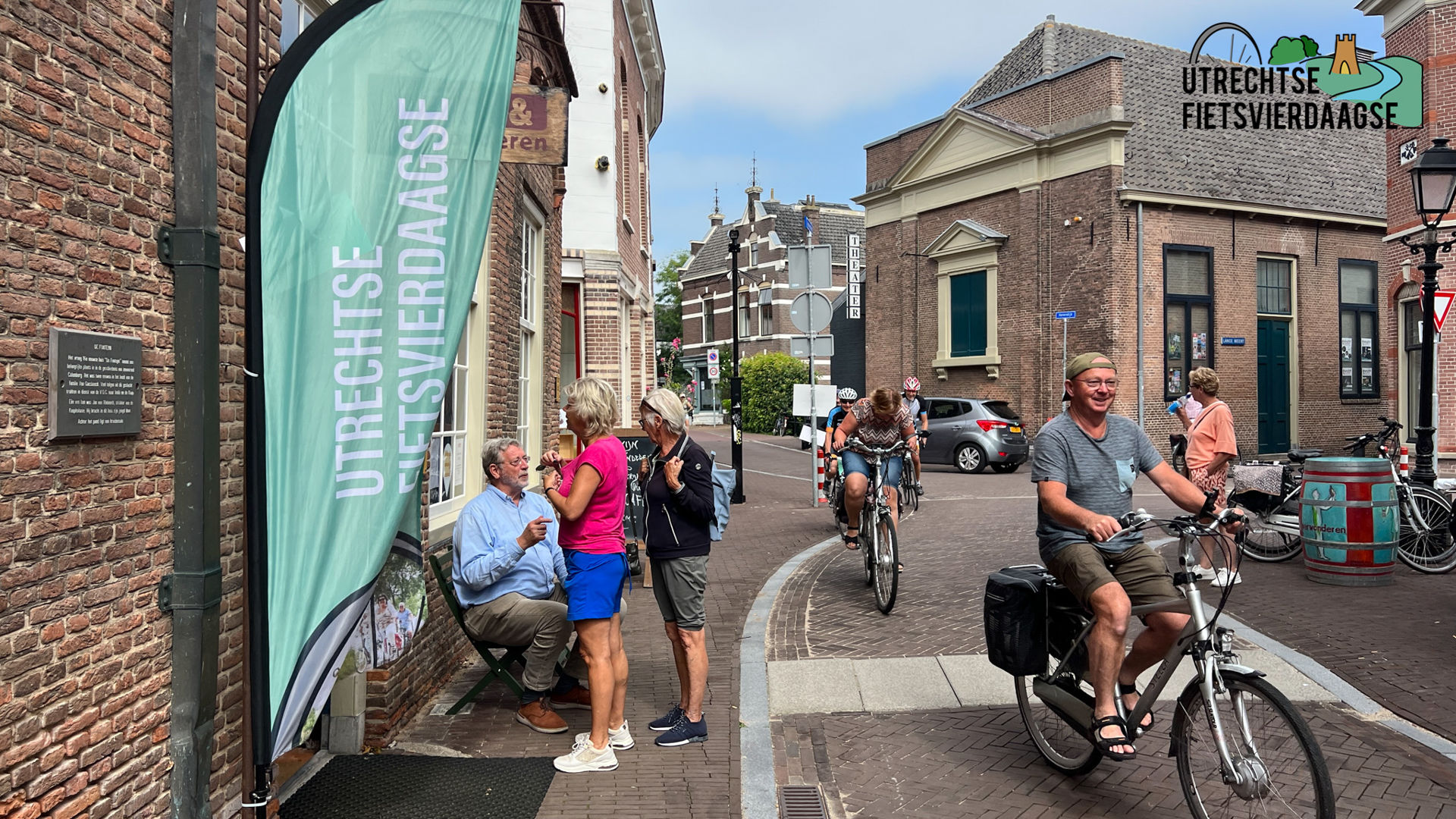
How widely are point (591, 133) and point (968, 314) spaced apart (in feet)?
46.9

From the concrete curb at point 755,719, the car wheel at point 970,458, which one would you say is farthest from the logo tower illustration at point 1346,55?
the concrete curb at point 755,719

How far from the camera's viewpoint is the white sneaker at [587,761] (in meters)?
4.43

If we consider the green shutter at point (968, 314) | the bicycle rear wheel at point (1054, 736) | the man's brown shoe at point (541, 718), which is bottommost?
the man's brown shoe at point (541, 718)

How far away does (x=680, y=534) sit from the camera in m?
4.75

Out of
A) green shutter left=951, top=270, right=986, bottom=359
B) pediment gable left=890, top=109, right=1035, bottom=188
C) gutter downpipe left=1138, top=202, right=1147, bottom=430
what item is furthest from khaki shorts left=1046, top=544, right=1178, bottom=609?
green shutter left=951, top=270, right=986, bottom=359

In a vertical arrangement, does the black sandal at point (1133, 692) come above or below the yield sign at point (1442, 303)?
below

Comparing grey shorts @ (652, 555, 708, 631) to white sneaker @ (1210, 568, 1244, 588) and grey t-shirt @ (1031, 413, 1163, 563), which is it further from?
white sneaker @ (1210, 568, 1244, 588)

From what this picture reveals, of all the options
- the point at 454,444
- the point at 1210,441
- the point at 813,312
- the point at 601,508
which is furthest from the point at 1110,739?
the point at 813,312

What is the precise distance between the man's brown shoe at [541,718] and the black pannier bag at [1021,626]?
2178 millimetres

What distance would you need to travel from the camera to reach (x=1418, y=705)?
5070 millimetres

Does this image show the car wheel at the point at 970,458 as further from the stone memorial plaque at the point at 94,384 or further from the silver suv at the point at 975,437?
the stone memorial plaque at the point at 94,384

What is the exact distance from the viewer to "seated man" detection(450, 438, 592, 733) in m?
4.94

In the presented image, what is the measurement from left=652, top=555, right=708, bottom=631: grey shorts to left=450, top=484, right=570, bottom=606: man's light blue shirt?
51 cm

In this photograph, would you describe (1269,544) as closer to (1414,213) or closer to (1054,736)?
(1054,736)
